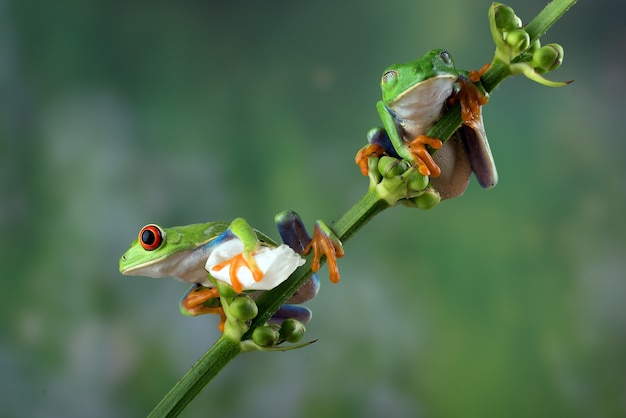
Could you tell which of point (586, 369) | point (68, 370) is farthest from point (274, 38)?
point (586, 369)

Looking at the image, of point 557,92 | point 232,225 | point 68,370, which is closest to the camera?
point 232,225

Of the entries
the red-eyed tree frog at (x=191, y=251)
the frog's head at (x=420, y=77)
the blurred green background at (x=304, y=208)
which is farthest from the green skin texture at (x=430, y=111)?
the blurred green background at (x=304, y=208)

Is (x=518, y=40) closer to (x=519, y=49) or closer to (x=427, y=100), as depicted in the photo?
(x=519, y=49)

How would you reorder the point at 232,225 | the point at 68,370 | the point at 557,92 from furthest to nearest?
the point at 557,92 → the point at 68,370 → the point at 232,225

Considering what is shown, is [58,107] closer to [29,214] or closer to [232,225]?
[29,214]

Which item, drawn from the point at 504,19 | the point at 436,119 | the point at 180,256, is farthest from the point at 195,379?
the point at 504,19

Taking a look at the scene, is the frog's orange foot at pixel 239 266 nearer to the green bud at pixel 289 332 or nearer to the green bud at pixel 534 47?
the green bud at pixel 289 332

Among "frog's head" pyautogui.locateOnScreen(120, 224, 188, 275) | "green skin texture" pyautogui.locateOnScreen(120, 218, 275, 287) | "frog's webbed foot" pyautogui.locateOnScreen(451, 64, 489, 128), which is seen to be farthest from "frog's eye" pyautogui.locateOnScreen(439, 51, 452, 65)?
"frog's head" pyautogui.locateOnScreen(120, 224, 188, 275)
